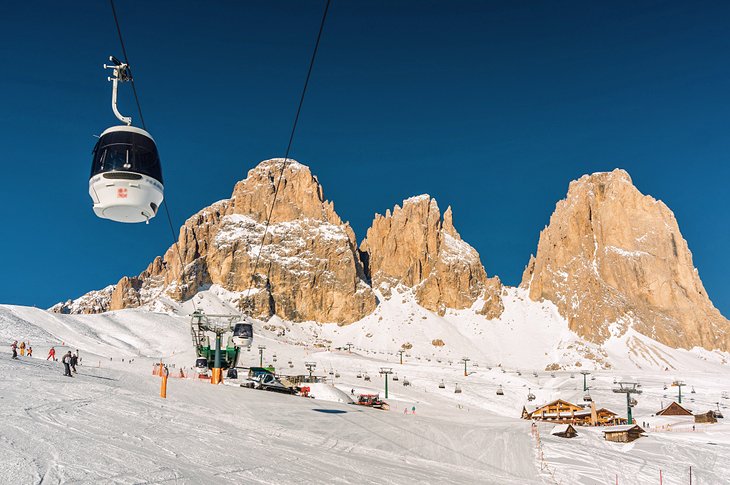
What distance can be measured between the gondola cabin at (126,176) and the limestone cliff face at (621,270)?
163 meters

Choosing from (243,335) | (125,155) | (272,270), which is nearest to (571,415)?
(243,335)

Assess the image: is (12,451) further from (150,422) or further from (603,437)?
(603,437)

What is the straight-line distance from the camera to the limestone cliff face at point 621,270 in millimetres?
165125

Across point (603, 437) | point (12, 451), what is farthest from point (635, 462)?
point (12, 451)

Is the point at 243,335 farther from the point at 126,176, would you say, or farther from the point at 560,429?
the point at 126,176

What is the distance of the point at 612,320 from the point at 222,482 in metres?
170

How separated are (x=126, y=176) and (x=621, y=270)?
181 m

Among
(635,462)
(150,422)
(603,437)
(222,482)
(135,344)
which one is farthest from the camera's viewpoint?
(135,344)

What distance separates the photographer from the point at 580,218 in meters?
190

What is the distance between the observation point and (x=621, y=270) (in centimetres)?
17512

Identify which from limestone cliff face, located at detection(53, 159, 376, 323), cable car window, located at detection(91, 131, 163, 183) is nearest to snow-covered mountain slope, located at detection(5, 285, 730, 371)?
limestone cliff face, located at detection(53, 159, 376, 323)

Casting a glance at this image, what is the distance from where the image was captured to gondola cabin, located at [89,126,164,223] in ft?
44.6

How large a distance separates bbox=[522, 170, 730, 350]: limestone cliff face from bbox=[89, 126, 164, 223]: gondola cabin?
163178mm

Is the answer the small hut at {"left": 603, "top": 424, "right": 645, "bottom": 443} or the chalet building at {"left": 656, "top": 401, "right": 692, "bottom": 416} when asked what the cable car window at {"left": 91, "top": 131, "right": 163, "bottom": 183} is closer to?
the small hut at {"left": 603, "top": 424, "right": 645, "bottom": 443}
